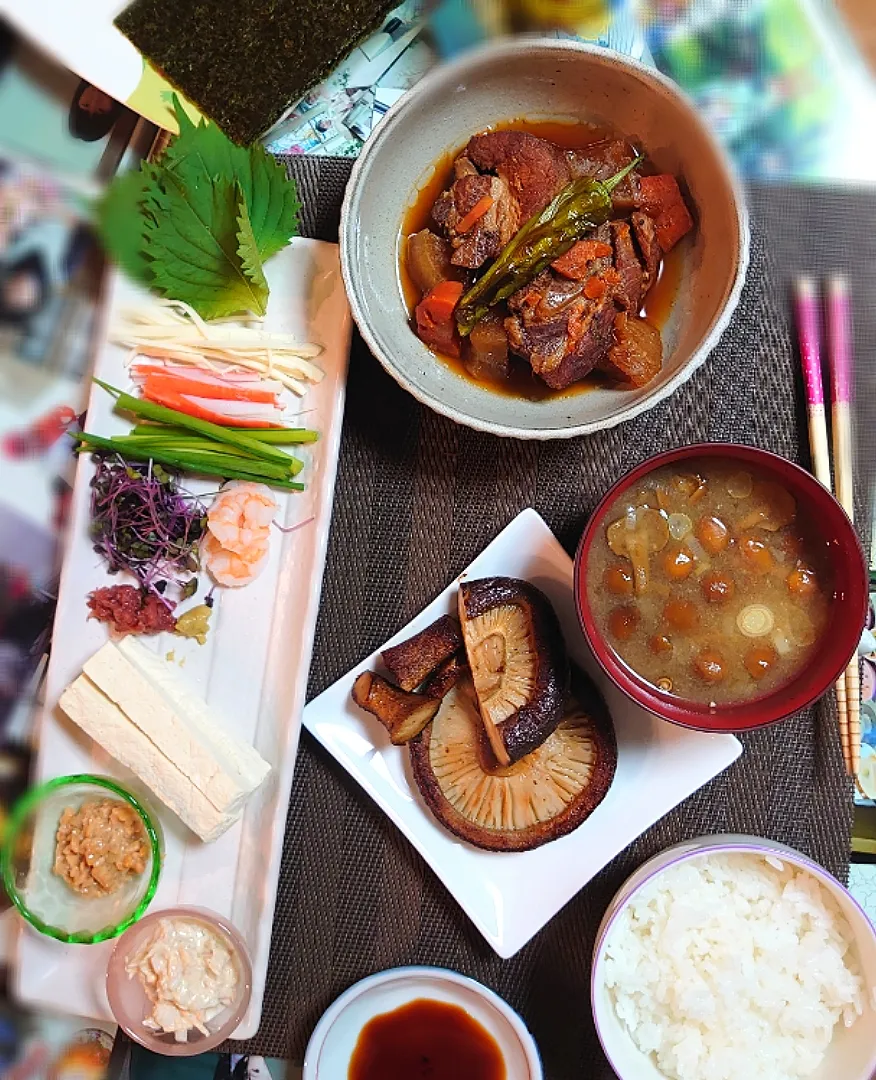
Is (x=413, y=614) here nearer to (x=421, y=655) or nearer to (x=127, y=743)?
(x=421, y=655)

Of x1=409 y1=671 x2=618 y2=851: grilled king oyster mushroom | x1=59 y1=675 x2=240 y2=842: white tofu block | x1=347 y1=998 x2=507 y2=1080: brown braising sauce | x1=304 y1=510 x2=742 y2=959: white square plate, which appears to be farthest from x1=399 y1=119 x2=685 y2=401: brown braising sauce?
x1=347 y1=998 x2=507 y2=1080: brown braising sauce

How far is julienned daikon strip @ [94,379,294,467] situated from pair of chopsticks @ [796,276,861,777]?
4.38ft

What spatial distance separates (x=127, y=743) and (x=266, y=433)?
84 centimetres

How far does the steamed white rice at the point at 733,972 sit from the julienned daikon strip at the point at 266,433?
1.39 metres

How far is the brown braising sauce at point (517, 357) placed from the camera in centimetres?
222

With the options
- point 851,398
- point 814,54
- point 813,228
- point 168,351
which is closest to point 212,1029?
point 168,351

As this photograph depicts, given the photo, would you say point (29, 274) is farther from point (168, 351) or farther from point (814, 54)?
point (814, 54)

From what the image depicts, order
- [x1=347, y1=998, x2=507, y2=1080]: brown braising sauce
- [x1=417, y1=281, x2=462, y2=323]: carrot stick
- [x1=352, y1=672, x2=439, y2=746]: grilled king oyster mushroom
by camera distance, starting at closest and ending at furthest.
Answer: [x1=417, y1=281, x2=462, y2=323]: carrot stick → [x1=352, y1=672, x2=439, y2=746]: grilled king oyster mushroom → [x1=347, y1=998, x2=507, y2=1080]: brown braising sauce

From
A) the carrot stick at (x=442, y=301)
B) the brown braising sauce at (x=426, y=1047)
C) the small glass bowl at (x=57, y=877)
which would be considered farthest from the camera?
the brown braising sauce at (x=426, y=1047)

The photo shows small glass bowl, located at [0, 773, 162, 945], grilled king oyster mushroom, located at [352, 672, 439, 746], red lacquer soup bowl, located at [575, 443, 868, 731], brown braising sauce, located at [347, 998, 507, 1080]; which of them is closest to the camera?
red lacquer soup bowl, located at [575, 443, 868, 731]

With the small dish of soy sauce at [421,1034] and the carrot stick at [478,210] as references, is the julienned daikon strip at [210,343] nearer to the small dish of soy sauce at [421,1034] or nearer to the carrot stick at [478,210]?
the carrot stick at [478,210]

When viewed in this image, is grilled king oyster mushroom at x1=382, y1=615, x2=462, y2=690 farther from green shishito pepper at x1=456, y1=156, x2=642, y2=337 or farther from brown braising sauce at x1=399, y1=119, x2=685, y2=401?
green shishito pepper at x1=456, y1=156, x2=642, y2=337

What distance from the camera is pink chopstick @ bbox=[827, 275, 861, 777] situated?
94.0 inches

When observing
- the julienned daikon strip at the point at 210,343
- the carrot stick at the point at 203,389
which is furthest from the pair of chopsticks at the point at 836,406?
the carrot stick at the point at 203,389
